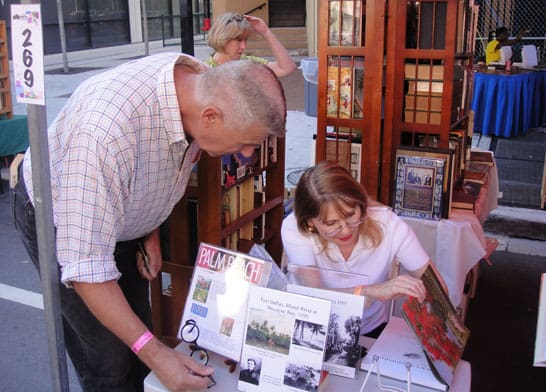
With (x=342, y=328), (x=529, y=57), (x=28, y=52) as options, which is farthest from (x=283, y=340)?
(x=529, y=57)

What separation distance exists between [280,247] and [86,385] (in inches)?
55.1

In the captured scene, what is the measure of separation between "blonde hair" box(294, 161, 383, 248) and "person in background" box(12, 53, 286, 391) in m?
0.46

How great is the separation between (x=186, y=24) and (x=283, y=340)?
10.0 ft

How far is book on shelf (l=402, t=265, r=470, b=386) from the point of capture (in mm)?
1529

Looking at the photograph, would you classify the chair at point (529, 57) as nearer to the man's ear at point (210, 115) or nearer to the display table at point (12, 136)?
the display table at point (12, 136)

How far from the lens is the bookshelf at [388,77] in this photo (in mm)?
2984

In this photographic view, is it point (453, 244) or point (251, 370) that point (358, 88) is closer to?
point (453, 244)

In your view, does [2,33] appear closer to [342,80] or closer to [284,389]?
[342,80]

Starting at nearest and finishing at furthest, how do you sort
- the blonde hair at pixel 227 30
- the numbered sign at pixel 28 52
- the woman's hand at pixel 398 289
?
the numbered sign at pixel 28 52 < the woman's hand at pixel 398 289 < the blonde hair at pixel 227 30

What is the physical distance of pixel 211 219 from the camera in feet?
7.96

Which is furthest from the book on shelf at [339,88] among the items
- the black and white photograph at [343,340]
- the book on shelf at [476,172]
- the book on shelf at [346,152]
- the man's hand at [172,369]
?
the man's hand at [172,369]

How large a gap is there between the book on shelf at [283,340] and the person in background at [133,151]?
0.15 metres

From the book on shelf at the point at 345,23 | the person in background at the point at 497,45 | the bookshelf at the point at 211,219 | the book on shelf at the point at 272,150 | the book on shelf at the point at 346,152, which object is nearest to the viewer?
the bookshelf at the point at 211,219

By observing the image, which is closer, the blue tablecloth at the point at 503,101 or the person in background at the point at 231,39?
the person in background at the point at 231,39
